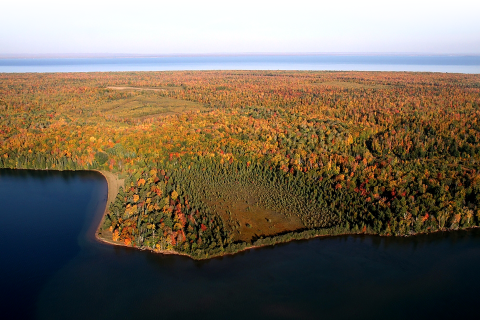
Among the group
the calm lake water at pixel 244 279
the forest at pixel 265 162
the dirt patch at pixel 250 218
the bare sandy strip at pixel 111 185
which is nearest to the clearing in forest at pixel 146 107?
the forest at pixel 265 162

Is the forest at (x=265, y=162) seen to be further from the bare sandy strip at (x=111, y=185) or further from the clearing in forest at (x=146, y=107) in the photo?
the bare sandy strip at (x=111, y=185)

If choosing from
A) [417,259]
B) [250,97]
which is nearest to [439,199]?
[417,259]

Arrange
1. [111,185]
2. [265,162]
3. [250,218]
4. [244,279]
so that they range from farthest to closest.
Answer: [265,162]
[111,185]
[250,218]
[244,279]

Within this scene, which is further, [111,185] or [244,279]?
[111,185]

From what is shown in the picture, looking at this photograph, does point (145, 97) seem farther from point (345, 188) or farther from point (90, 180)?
point (345, 188)

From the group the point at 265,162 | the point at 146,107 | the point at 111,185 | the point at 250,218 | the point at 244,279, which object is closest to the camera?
the point at 244,279

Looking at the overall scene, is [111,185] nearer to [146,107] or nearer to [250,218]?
[250,218]

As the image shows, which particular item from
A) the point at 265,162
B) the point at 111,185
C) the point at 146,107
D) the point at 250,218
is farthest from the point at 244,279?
the point at 146,107
